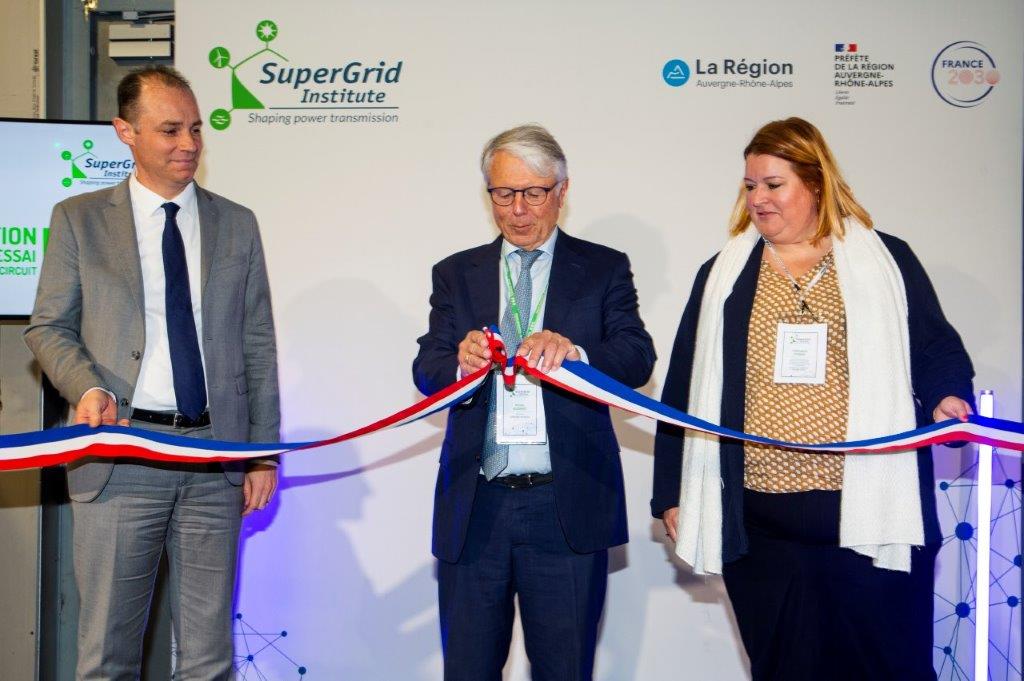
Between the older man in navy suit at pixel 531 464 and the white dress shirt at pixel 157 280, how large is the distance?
29.6 inches

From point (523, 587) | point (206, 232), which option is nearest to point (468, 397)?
point (523, 587)

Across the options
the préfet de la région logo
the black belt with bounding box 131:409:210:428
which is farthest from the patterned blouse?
the préfet de la région logo

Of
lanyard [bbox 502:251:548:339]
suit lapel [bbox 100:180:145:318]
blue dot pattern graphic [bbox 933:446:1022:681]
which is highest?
suit lapel [bbox 100:180:145:318]

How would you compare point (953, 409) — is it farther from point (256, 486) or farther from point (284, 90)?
point (284, 90)

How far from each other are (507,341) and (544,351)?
0.31 meters

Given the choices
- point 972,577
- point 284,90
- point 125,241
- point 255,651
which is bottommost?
point 255,651

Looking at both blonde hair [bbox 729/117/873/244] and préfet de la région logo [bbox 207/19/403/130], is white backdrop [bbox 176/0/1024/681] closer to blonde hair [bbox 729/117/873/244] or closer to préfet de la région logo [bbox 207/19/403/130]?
préfet de la région logo [bbox 207/19/403/130]

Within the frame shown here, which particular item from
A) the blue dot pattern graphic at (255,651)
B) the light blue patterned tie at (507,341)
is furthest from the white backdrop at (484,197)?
the light blue patterned tie at (507,341)

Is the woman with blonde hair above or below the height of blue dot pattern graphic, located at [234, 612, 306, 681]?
above

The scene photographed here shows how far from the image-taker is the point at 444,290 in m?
2.96

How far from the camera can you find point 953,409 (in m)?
2.55

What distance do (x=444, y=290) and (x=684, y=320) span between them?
726 mm

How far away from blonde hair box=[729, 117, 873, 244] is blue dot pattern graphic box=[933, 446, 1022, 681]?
172cm

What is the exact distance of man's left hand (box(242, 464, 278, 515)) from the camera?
3103 millimetres
